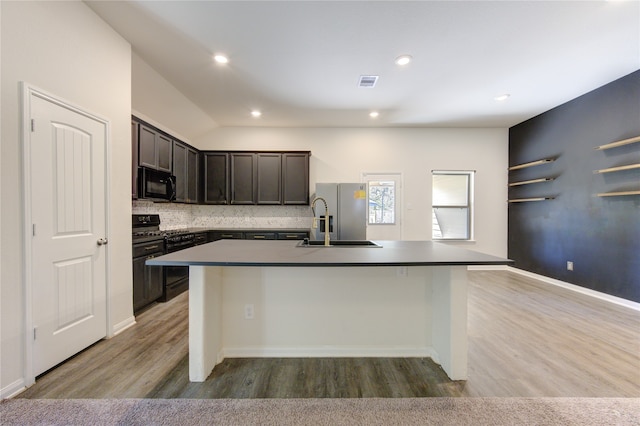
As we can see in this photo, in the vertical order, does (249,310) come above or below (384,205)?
below

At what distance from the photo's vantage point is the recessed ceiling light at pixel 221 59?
8.63 ft

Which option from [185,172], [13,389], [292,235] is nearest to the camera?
[13,389]

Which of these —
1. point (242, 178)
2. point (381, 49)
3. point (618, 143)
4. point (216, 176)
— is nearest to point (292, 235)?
point (242, 178)

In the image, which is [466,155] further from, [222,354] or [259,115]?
[222,354]

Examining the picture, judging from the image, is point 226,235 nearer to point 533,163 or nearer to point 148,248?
point 148,248

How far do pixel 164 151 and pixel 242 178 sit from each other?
4.58ft

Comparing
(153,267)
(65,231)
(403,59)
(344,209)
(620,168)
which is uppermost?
(403,59)

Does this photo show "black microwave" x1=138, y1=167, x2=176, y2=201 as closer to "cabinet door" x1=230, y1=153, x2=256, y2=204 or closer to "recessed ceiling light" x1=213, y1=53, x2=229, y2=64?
A: "cabinet door" x1=230, y1=153, x2=256, y2=204

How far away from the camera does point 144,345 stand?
2162 mm

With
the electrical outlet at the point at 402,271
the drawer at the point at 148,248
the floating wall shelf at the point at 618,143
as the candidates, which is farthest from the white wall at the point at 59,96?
the floating wall shelf at the point at 618,143

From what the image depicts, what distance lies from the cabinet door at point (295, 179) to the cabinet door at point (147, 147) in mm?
Answer: 2063

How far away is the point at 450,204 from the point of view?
16.7 feet

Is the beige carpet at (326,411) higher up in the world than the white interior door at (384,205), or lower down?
lower down

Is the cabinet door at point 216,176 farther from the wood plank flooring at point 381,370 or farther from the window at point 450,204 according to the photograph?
the window at point 450,204
